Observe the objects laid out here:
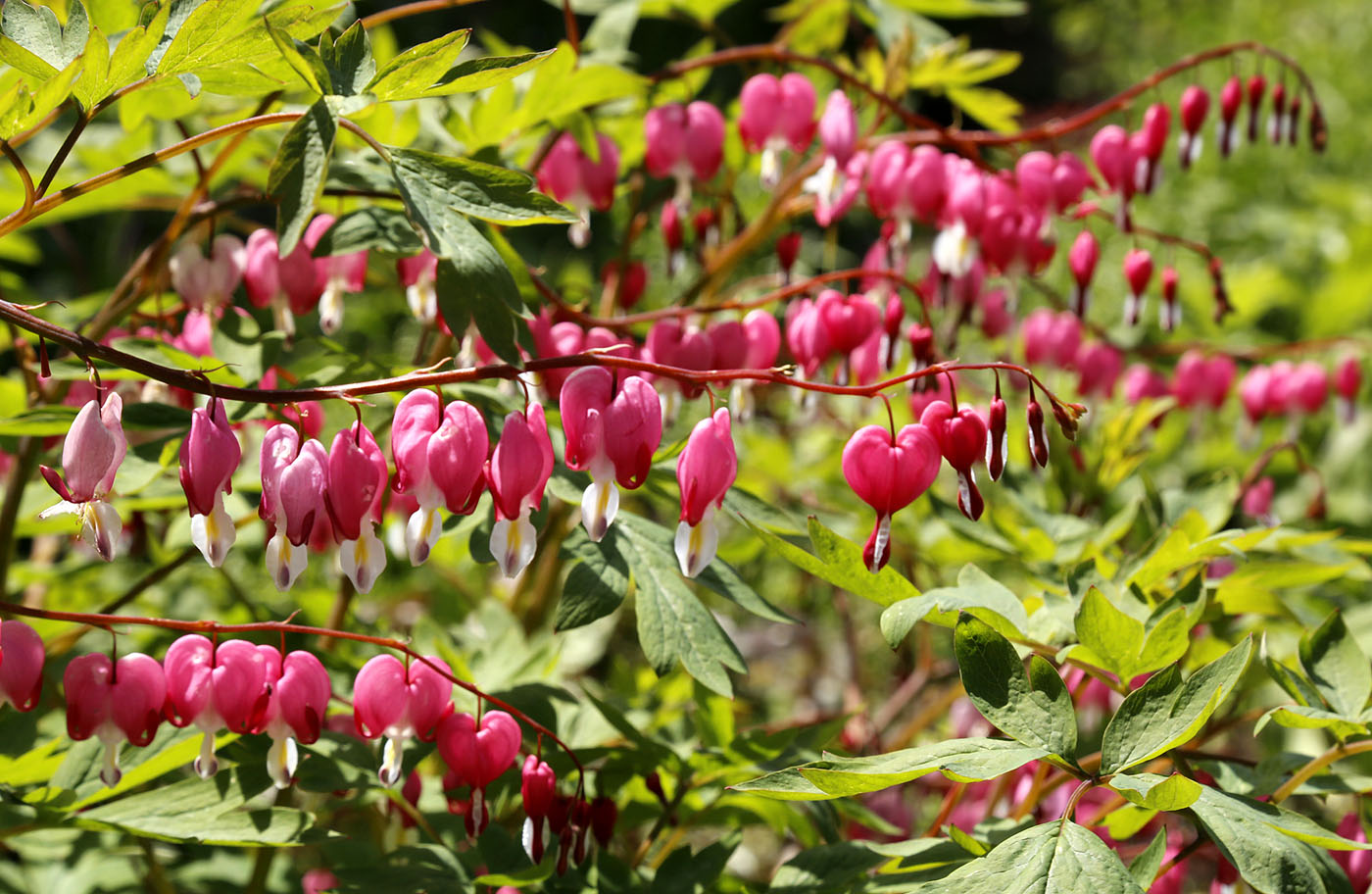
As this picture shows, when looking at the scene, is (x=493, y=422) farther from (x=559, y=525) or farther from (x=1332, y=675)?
(x=1332, y=675)

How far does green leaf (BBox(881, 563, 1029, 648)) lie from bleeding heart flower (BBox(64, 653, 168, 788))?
62 cm

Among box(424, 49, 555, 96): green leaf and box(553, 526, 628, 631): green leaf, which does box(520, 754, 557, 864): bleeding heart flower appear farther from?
box(424, 49, 555, 96): green leaf

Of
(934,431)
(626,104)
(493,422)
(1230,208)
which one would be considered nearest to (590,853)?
(493,422)

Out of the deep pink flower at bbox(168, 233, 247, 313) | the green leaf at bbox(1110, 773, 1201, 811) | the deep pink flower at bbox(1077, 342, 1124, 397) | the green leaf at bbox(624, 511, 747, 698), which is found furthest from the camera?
the deep pink flower at bbox(1077, 342, 1124, 397)

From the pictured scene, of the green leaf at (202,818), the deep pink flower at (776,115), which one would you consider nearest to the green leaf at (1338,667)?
the deep pink flower at (776,115)

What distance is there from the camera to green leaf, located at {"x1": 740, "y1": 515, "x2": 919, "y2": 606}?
965 millimetres

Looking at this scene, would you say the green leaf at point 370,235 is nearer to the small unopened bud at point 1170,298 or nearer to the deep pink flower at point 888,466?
the deep pink flower at point 888,466

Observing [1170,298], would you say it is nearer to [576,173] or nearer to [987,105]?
[987,105]

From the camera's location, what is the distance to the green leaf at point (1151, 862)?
0.90m

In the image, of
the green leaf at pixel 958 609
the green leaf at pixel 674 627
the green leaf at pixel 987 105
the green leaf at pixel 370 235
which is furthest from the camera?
the green leaf at pixel 987 105

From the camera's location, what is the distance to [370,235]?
1.15 meters

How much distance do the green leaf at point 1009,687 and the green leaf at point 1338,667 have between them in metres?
0.31

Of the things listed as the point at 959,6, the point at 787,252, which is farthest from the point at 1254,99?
the point at 787,252

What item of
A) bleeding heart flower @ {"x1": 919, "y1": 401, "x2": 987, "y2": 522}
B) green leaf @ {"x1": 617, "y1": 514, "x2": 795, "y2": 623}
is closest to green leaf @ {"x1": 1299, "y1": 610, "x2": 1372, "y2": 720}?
bleeding heart flower @ {"x1": 919, "y1": 401, "x2": 987, "y2": 522}
